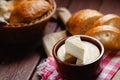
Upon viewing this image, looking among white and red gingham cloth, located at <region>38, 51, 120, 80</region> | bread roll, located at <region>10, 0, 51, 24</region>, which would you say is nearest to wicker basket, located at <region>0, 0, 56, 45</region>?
bread roll, located at <region>10, 0, 51, 24</region>

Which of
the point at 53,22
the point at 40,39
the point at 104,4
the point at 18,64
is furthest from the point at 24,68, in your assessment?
the point at 104,4

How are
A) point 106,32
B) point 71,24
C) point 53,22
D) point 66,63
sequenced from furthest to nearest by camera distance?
point 53,22 < point 71,24 < point 106,32 < point 66,63

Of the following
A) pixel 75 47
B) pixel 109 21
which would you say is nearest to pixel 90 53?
pixel 75 47

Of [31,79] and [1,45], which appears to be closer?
[31,79]

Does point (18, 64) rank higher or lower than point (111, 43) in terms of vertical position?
lower

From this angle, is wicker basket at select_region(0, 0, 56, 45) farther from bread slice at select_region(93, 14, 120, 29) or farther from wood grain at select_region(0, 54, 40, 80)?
bread slice at select_region(93, 14, 120, 29)

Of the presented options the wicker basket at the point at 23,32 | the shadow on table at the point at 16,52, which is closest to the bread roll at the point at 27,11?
the wicker basket at the point at 23,32

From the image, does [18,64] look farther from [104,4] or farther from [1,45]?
[104,4]

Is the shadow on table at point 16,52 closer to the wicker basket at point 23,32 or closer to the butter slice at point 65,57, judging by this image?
the wicker basket at point 23,32
